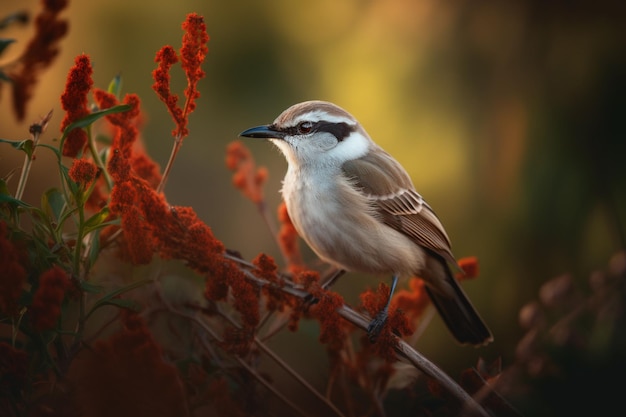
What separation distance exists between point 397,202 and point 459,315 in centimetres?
37

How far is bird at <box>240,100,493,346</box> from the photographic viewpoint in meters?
1.70

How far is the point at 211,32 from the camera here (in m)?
2.03

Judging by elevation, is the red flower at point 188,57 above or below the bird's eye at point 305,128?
above

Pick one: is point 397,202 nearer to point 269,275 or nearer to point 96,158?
point 269,275

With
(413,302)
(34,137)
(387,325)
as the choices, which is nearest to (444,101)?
(413,302)

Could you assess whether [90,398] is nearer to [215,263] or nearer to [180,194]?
[215,263]

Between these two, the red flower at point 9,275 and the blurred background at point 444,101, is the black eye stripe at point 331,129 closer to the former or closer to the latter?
the blurred background at point 444,101

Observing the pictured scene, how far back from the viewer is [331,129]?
6.26 feet

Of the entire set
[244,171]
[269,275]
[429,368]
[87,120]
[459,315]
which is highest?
[87,120]

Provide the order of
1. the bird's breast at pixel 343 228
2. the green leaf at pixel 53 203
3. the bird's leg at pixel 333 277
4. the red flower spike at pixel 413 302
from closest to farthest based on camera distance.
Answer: the green leaf at pixel 53 203
the red flower spike at pixel 413 302
the bird's breast at pixel 343 228
the bird's leg at pixel 333 277

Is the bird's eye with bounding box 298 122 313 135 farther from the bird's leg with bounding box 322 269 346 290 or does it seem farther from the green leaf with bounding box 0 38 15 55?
the green leaf with bounding box 0 38 15 55

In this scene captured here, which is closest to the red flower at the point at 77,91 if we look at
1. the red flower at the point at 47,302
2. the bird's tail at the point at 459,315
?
the red flower at the point at 47,302

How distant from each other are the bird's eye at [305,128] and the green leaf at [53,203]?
35.9 inches

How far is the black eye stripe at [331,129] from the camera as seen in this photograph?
1825 mm
